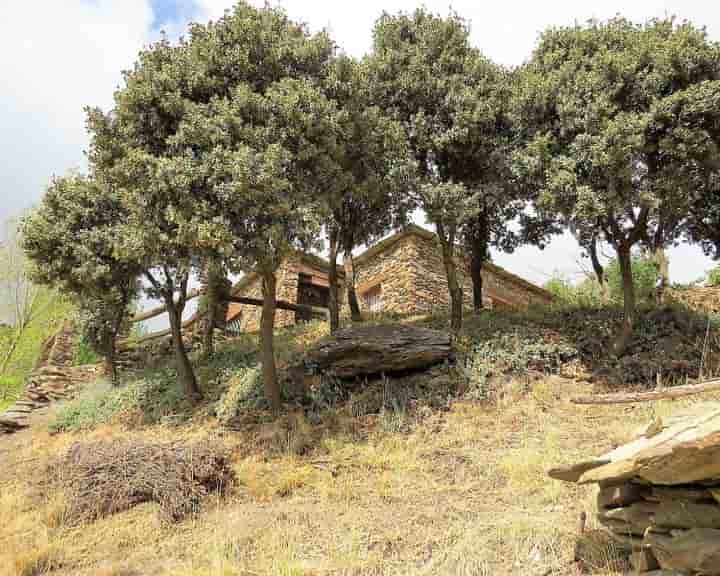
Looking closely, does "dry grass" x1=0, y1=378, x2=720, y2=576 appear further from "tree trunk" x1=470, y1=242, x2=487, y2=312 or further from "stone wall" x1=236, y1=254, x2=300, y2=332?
"stone wall" x1=236, y1=254, x2=300, y2=332

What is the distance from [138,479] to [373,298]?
44.9ft

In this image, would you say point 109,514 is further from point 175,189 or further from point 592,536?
point 592,536

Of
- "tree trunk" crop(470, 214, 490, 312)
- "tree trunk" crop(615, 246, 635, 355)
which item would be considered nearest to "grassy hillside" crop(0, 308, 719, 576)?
"tree trunk" crop(615, 246, 635, 355)

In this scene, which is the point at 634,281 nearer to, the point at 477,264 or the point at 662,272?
the point at 662,272

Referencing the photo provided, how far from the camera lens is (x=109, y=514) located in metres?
7.78

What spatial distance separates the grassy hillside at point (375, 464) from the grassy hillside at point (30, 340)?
11.3 metres

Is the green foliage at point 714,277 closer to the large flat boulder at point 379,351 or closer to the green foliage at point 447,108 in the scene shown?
the green foliage at point 447,108

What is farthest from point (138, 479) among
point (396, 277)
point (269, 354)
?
point (396, 277)

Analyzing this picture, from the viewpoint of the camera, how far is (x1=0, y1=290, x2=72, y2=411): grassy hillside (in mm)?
25281

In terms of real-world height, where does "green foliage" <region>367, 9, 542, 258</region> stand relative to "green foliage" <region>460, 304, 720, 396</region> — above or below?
above

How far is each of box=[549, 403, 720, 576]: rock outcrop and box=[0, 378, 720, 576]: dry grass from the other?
39 centimetres

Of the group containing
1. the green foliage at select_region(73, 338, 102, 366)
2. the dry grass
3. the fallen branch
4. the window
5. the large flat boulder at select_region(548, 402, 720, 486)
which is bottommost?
the dry grass

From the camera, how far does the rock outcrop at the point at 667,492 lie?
414 centimetres

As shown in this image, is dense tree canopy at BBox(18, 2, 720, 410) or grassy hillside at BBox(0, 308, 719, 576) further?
dense tree canopy at BBox(18, 2, 720, 410)
